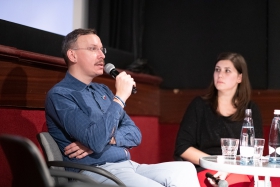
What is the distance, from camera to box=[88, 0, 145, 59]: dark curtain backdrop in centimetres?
451

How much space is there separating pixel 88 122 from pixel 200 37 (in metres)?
2.69

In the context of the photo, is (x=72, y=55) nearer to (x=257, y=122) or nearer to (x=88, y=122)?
(x=88, y=122)

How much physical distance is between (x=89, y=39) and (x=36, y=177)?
1.35 metres

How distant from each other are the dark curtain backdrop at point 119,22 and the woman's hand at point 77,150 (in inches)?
77.0

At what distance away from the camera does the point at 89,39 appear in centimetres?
301

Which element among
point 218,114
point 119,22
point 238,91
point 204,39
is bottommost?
point 218,114

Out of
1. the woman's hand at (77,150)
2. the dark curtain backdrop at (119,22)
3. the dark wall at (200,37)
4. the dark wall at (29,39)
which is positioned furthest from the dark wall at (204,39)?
the woman's hand at (77,150)

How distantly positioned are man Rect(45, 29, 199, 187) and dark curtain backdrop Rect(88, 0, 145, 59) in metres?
1.46

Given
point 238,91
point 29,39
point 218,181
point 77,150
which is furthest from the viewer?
point 238,91

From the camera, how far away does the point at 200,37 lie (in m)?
5.03

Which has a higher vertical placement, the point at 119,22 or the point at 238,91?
the point at 119,22

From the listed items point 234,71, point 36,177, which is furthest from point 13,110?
point 234,71

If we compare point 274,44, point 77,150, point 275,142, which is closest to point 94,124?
point 77,150

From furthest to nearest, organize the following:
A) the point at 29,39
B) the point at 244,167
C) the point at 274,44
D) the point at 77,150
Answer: the point at 274,44 → the point at 29,39 → the point at 77,150 → the point at 244,167
